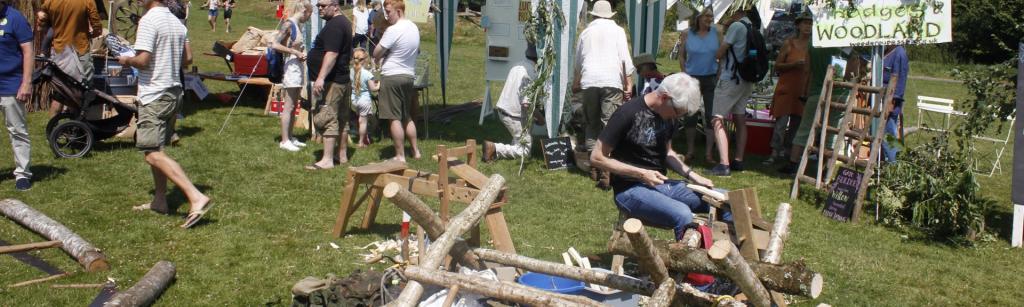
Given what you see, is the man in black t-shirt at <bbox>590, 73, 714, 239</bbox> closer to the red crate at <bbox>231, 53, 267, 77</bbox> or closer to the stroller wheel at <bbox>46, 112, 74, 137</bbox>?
the stroller wheel at <bbox>46, 112, 74, 137</bbox>

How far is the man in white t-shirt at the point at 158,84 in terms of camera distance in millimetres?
5980

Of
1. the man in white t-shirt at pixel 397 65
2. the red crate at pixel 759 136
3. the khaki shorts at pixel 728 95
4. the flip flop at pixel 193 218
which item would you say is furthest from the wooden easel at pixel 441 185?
the red crate at pixel 759 136

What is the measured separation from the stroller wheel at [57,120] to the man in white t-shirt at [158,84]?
2.68m

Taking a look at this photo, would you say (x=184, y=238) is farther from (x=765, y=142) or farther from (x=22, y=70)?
(x=765, y=142)

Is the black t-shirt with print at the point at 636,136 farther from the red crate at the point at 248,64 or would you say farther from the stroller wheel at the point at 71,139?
the red crate at the point at 248,64

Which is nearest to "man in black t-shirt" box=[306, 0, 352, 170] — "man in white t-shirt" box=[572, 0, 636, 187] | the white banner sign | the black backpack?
"man in white t-shirt" box=[572, 0, 636, 187]

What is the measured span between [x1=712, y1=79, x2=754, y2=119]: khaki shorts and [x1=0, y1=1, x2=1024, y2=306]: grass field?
0.69 metres

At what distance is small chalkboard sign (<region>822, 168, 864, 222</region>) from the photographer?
Result: 721 cm

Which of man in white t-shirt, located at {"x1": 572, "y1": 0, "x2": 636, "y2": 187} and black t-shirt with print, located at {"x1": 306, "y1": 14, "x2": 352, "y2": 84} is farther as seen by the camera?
man in white t-shirt, located at {"x1": 572, "y1": 0, "x2": 636, "y2": 187}

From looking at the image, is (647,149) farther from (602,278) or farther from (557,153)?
(557,153)

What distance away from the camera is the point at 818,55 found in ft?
28.5

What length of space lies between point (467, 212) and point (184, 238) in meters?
2.49

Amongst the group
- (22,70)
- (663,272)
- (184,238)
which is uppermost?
(22,70)

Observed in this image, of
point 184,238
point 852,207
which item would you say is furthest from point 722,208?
point 184,238
